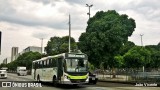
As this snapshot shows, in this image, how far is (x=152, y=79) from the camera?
3378cm

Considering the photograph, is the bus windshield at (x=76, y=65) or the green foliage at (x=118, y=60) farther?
the green foliage at (x=118, y=60)

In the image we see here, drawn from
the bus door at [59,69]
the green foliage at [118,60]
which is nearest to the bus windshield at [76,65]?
the bus door at [59,69]

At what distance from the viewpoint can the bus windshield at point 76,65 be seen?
26.7 metres

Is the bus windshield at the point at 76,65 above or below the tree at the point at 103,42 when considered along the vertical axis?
below

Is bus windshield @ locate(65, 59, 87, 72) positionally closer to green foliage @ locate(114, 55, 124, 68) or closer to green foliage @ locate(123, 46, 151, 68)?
green foliage @ locate(114, 55, 124, 68)

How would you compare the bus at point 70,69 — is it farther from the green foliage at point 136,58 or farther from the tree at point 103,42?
the green foliage at point 136,58

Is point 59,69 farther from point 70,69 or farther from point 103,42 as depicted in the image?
point 103,42

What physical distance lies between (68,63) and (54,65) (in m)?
2.66

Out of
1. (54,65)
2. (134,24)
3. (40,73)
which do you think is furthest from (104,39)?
(134,24)

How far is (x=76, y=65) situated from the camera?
27.0 meters

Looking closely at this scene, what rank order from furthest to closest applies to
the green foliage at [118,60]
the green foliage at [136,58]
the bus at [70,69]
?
the green foliage at [136,58], the green foliage at [118,60], the bus at [70,69]

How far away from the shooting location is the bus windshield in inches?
1049

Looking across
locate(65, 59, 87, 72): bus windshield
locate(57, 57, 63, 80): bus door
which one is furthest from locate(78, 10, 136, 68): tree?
locate(65, 59, 87, 72): bus windshield

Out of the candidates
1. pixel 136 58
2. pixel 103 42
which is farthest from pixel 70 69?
pixel 136 58
